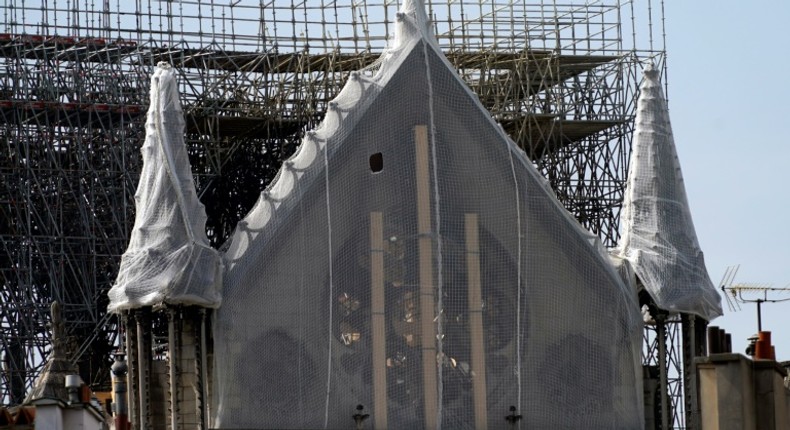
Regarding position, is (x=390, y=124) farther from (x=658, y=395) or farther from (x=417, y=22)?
(x=658, y=395)

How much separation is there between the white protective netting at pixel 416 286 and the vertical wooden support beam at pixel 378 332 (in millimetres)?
36

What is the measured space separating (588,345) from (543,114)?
1838cm

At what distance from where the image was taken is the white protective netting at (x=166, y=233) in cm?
7419

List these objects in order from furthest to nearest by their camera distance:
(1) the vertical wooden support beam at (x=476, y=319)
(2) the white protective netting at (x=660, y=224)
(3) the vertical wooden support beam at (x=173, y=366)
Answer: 1. (2) the white protective netting at (x=660, y=224)
2. (1) the vertical wooden support beam at (x=476, y=319)
3. (3) the vertical wooden support beam at (x=173, y=366)

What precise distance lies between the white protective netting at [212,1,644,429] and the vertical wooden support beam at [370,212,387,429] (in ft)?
0.12

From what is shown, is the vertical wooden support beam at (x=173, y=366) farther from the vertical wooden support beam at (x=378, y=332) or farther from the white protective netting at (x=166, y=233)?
the vertical wooden support beam at (x=378, y=332)

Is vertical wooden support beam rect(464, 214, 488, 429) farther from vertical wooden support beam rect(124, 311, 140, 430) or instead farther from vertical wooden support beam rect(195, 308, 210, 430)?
vertical wooden support beam rect(124, 311, 140, 430)

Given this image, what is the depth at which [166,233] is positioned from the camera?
246 ft

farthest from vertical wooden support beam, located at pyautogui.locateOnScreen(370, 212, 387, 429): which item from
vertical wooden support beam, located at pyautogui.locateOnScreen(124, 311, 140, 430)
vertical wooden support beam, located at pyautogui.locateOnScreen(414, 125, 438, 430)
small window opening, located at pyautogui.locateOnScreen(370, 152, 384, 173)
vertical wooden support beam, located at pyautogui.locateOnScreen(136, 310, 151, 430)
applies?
vertical wooden support beam, located at pyautogui.locateOnScreen(124, 311, 140, 430)

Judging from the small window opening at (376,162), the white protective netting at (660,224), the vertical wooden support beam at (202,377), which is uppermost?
the small window opening at (376,162)

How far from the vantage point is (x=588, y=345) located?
7694cm

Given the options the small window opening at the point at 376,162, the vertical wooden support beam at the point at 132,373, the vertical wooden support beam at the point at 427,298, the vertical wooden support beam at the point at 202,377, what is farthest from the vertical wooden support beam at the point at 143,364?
the small window opening at the point at 376,162

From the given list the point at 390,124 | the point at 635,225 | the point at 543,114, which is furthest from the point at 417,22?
the point at 543,114

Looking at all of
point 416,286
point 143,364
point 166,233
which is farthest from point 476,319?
point 143,364
